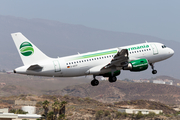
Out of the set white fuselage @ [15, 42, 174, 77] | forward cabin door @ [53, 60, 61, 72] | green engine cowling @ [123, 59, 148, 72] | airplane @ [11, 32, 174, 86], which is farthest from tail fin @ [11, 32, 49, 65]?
green engine cowling @ [123, 59, 148, 72]

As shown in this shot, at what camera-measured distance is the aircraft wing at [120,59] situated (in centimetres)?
5279

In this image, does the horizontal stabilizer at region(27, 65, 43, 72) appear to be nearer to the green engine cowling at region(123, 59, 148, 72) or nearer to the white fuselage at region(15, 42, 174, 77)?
the white fuselage at region(15, 42, 174, 77)

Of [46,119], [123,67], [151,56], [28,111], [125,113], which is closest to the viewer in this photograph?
[123,67]

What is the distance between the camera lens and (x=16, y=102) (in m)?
170

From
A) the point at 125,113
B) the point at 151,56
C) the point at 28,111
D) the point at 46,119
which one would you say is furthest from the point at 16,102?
the point at 151,56

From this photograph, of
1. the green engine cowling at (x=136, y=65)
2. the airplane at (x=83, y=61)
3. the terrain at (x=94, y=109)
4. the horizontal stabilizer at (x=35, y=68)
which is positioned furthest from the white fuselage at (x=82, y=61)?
the terrain at (x=94, y=109)

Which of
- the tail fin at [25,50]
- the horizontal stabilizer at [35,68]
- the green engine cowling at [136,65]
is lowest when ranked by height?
the horizontal stabilizer at [35,68]

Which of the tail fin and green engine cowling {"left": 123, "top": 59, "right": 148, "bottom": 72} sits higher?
the tail fin

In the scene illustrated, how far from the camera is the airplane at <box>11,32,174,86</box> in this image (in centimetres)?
5156

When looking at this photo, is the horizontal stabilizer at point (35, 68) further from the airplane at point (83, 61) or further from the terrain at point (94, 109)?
the terrain at point (94, 109)

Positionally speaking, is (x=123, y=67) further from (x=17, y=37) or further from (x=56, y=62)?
(x=17, y=37)

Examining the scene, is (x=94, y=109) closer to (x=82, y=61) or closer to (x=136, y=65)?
(x=136, y=65)

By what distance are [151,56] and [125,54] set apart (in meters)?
7.37

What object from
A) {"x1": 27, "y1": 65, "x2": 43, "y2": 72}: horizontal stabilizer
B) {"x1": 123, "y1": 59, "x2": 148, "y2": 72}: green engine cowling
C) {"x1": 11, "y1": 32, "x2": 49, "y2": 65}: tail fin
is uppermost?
{"x1": 11, "y1": 32, "x2": 49, "y2": 65}: tail fin
